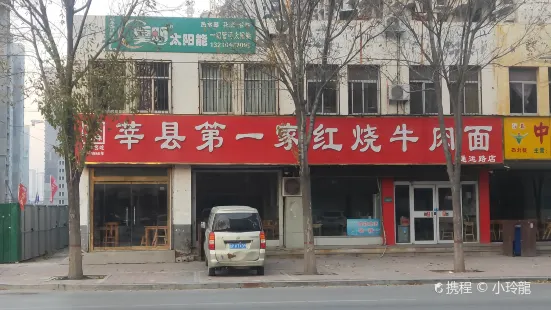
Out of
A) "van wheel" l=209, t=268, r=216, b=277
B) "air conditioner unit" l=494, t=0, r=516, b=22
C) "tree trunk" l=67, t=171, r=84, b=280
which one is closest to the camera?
"tree trunk" l=67, t=171, r=84, b=280

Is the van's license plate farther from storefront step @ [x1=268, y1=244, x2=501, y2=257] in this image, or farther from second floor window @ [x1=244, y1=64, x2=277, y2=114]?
second floor window @ [x1=244, y1=64, x2=277, y2=114]

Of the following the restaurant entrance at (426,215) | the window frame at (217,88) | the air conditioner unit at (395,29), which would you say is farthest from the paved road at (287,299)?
the air conditioner unit at (395,29)

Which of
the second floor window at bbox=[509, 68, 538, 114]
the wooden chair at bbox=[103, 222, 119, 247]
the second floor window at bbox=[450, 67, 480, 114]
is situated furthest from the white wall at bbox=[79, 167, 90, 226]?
the second floor window at bbox=[509, 68, 538, 114]

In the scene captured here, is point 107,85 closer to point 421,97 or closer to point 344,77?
point 344,77

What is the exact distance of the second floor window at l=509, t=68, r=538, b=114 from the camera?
2288 centimetres

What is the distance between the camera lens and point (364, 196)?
2294 centimetres

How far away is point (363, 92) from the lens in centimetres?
2250

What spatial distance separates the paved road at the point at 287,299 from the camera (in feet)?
38.7

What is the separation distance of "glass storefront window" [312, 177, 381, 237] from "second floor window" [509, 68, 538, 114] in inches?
235

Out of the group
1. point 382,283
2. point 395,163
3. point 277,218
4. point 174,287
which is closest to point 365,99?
point 395,163

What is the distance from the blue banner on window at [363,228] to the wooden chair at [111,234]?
8177 millimetres

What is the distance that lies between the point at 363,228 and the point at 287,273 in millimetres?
5570

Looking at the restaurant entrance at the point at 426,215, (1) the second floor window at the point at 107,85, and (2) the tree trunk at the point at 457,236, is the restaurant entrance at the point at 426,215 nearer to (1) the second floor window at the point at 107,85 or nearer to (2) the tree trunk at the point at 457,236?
(2) the tree trunk at the point at 457,236

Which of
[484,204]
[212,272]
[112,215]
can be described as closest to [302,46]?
[212,272]
